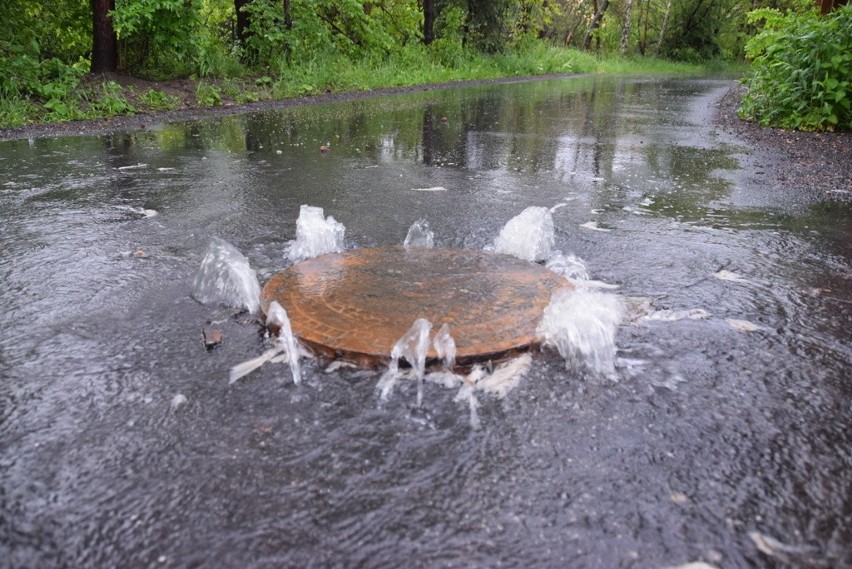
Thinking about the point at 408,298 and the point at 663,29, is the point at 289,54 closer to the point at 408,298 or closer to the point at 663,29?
the point at 408,298

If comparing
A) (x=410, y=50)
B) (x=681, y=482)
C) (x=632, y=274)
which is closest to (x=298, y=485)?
(x=681, y=482)

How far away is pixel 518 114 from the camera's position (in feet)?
29.6

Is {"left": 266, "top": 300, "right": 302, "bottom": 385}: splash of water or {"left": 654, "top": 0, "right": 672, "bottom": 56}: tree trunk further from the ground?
{"left": 654, "top": 0, "right": 672, "bottom": 56}: tree trunk

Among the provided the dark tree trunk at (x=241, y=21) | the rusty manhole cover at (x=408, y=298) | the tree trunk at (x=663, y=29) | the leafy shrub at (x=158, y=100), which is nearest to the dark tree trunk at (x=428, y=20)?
the dark tree trunk at (x=241, y=21)

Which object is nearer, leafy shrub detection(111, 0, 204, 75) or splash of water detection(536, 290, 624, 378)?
splash of water detection(536, 290, 624, 378)

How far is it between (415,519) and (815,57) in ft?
25.0

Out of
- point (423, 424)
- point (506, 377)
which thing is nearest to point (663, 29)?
point (506, 377)

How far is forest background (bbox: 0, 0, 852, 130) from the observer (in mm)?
7125

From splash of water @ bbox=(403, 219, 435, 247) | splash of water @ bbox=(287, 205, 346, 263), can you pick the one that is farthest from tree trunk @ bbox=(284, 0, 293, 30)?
splash of water @ bbox=(287, 205, 346, 263)

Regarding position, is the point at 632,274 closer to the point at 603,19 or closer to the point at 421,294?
the point at 421,294

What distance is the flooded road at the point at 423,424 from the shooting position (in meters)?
1.16

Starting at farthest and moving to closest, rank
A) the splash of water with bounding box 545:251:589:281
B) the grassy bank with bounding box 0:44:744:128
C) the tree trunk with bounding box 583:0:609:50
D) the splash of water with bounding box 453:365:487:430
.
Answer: the tree trunk with bounding box 583:0:609:50 < the grassy bank with bounding box 0:44:744:128 < the splash of water with bounding box 545:251:589:281 < the splash of water with bounding box 453:365:487:430

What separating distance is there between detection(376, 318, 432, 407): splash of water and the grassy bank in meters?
7.15

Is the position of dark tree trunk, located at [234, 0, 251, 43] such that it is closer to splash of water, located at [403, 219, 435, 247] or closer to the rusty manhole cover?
splash of water, located at [403, 219, 435, 247]
